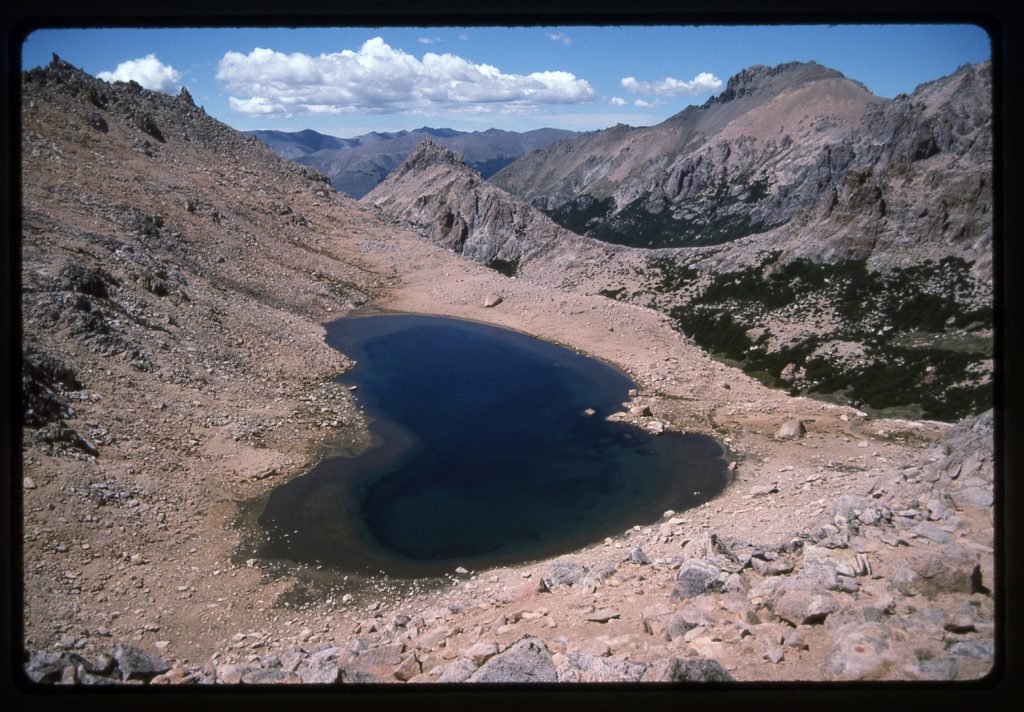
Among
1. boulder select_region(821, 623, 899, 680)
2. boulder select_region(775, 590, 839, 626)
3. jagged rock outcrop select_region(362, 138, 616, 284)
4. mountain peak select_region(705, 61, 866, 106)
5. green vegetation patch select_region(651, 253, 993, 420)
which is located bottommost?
boulder select_region(775, 590, 839, 626)

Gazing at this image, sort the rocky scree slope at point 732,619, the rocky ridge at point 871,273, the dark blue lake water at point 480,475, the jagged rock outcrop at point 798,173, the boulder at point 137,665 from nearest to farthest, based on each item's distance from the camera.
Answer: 1. the rocky scree slope at point 732,619
2. the boulder at point 137,665
3. the dark blue lake water at point 480,475
4. the rocky ridge at point 871,273
5. the jagged rock outcrop at point 798,173

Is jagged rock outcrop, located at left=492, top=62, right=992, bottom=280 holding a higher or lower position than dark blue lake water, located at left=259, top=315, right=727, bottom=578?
higher

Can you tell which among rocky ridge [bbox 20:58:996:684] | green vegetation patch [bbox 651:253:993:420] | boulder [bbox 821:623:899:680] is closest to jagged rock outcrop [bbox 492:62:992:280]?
green vegetation patch [bbox 651:253:993:420]

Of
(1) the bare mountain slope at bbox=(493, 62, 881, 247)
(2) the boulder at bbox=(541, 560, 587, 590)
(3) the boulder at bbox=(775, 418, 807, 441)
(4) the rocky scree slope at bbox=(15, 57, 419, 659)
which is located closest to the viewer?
(2) the boulder at bbox=(541, 560, 587, 590)

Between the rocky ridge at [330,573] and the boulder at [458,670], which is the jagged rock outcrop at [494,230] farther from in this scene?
the boulder at [458,670]

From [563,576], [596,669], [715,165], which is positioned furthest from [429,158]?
[596,669]

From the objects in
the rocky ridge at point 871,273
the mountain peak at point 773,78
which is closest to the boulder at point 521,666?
the rocky ridge at point 871,273

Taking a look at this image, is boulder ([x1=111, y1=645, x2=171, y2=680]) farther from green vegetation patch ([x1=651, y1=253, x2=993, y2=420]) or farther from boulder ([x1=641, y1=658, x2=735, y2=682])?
green vegetation patch ([x1=651, y1=253, x2=993, y2=420])
